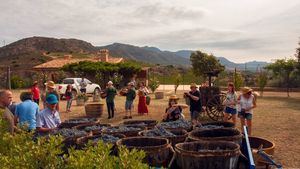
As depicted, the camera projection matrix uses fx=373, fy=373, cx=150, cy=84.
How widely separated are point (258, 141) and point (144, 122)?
8.96ft

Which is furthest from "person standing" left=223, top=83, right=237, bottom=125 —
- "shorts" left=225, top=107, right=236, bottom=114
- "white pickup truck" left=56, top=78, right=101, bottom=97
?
"white pickup truck" left=56, top=78, right=101, bottom=97

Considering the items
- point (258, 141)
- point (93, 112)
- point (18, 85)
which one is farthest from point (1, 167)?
point (18, 85)

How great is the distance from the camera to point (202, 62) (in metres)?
38.7

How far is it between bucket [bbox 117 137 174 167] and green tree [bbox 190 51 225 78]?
32.8 meters

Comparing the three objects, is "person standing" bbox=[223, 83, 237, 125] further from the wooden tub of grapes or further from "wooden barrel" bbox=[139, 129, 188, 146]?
"wooden barrel" bbox=[139, 129, 188, 146]

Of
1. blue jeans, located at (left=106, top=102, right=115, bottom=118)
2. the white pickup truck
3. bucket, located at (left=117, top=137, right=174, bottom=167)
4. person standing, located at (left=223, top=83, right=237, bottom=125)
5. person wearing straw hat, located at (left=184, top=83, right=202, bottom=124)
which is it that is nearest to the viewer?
bucket, located at (left=117, top=137, right=174, bottom=167)

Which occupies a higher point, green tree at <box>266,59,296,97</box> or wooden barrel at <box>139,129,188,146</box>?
green tree at <box>266,59,296,97</box>

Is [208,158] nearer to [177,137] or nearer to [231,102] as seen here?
[177,137]

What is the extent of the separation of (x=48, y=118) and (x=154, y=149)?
2703mm

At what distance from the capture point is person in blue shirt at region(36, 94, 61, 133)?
7.19m

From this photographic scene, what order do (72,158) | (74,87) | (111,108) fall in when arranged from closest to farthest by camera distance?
(72,158) → (111,108) → (74,87)

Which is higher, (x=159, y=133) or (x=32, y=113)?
(x=32, y=113)

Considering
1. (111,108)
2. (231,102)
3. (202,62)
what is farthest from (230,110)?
(202,62)

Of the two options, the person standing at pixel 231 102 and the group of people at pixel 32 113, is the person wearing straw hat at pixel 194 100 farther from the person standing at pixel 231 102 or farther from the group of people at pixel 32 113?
the group of people at pixel 32 113
